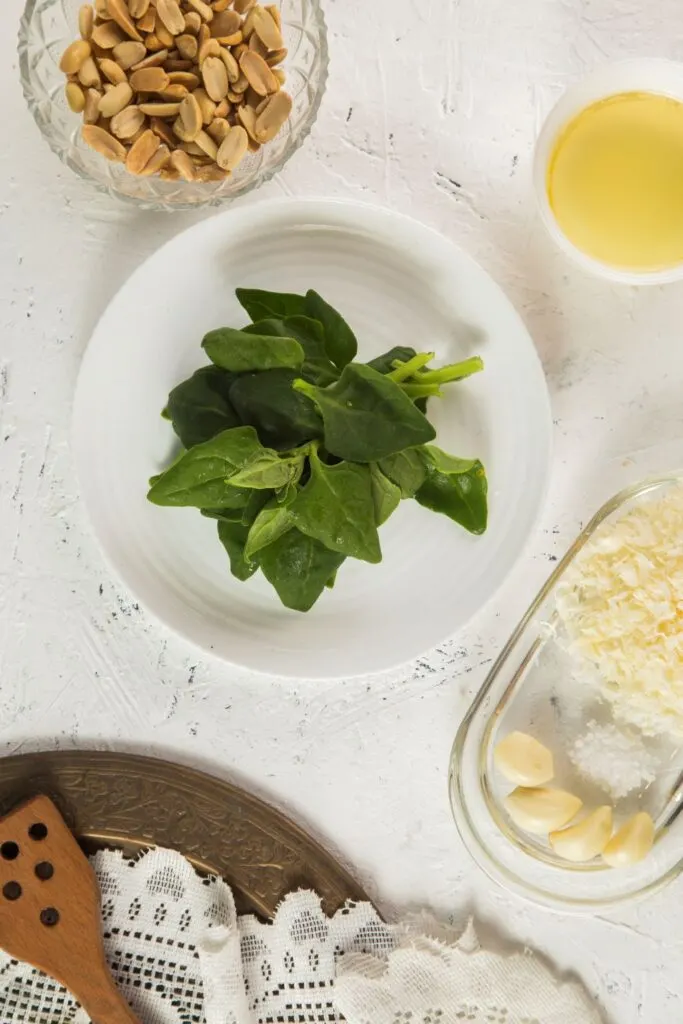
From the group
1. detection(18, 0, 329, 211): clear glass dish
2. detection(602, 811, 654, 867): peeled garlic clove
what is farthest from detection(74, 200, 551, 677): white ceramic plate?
detection(602, 811, 654, 867): peeled garlic clove

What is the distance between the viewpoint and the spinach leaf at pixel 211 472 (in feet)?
1.95

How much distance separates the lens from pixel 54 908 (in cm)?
81

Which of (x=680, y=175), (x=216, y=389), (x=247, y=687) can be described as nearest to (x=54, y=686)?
(x=247, y=687)

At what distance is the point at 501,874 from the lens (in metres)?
0.81

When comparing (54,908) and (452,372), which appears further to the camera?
(54,908)

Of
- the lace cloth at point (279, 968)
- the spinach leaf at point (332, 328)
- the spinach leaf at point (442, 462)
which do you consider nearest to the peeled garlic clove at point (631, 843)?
the lace cloth at point (279, 968)

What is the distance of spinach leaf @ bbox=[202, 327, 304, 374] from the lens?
0.61 meters

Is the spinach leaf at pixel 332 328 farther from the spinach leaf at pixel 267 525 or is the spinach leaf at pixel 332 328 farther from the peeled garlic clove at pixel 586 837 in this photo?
the peeled garlic clove at pixel 586 837

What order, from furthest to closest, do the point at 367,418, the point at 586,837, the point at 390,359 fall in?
the point at 586,837
the point at 390,359
the point at 367,418

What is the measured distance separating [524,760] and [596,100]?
548 millimetres

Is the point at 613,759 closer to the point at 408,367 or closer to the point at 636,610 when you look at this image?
the point at 636,610

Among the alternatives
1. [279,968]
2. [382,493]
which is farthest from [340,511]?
[279,968]

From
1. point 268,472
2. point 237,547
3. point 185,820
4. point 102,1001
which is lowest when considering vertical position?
point 102,1001

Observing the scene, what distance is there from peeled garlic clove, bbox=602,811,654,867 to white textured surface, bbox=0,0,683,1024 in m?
0.08
